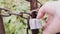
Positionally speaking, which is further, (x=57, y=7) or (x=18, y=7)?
(x=18, y=7)

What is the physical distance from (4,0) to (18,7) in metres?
0.26

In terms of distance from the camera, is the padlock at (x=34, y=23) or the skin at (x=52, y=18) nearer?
the skin at (x=52, y=18)

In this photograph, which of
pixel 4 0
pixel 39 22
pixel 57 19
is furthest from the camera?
pixel 4 0

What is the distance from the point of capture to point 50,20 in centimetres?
80

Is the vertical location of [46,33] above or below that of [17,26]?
above

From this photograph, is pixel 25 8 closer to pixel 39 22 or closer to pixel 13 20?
pixel 13 20

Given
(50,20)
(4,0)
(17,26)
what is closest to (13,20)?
(17,26)

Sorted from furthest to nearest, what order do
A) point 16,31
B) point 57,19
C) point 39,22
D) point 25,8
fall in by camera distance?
point 25,8
point 16,31
point 39,22
point 57,19

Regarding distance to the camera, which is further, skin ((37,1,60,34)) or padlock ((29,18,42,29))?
padlock ((29,18,42,29))

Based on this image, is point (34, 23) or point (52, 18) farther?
point (34, 23)

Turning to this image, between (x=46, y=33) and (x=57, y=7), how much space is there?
130 mm

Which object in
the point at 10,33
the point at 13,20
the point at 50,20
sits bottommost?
the point at 10,33

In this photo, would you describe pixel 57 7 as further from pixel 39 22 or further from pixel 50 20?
pixel 39 22

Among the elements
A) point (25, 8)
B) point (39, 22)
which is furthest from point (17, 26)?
point (39, 22)
